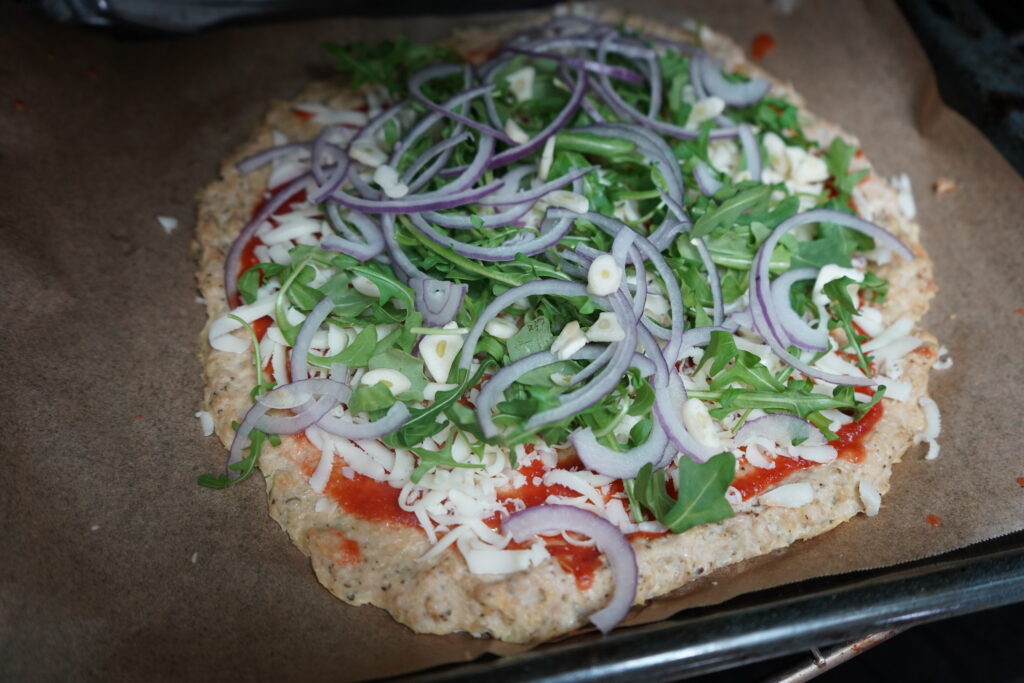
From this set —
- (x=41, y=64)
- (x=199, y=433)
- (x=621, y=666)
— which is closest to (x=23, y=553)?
(x=199, y=433)

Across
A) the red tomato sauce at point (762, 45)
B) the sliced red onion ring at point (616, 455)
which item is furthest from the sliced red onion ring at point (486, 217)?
the red tomato sauce at point (762, 45)

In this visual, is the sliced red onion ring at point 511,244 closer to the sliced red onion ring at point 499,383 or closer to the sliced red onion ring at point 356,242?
the sliced red onion ring at point 356,242

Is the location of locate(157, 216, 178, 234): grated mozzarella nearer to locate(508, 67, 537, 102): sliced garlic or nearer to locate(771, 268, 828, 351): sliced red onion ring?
locate(508, 67, 537, 102): sliced garlic

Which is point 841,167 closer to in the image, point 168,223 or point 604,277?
point 604,277

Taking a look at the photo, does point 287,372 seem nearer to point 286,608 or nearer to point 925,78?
point 286,608

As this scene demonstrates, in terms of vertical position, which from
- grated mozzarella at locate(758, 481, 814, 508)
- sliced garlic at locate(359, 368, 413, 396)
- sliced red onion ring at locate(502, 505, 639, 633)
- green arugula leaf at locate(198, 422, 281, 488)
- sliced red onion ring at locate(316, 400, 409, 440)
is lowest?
green arugula leaf at locate(198, 422, 281, 488)

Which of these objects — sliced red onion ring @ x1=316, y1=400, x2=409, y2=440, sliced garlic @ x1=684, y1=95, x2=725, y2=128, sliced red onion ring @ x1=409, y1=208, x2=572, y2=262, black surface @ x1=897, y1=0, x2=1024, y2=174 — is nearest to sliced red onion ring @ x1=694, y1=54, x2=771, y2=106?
sliced garlic @ x1=684, y1=95, x2=725, y2=128
